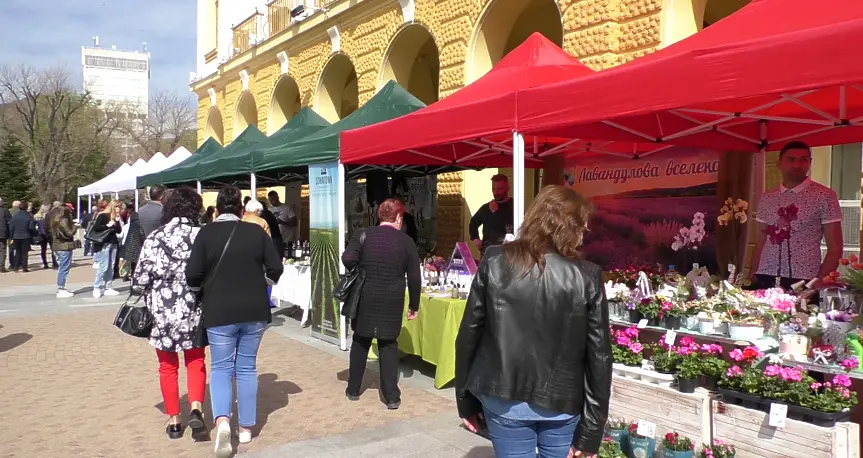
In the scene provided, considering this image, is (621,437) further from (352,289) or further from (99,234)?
(99,234)

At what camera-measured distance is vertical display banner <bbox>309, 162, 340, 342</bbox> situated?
24.2 feet

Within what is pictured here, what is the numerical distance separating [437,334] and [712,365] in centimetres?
270

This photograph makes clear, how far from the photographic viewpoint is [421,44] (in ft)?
42.9

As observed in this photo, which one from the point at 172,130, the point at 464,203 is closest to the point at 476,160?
the point at 464,203

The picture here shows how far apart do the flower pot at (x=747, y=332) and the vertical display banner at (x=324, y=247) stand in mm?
4411

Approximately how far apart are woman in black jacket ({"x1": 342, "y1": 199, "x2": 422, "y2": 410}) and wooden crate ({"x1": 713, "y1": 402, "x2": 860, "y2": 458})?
247 centimetres

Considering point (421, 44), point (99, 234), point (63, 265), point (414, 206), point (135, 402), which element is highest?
point (421, 44)

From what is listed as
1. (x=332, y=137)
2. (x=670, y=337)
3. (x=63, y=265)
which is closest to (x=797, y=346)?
(x=670, y=337)

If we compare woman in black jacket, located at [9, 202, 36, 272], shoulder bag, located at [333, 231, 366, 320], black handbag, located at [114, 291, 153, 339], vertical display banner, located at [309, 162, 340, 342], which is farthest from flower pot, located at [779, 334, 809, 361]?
woman in black jacket, located at [9, 202, 36, 272]

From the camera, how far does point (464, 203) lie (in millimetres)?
11164

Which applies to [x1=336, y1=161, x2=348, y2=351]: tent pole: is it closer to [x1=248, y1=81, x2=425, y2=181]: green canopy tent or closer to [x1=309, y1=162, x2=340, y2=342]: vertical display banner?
[x1=309, y1=162, x2=340, y2=342]: vertical display banner

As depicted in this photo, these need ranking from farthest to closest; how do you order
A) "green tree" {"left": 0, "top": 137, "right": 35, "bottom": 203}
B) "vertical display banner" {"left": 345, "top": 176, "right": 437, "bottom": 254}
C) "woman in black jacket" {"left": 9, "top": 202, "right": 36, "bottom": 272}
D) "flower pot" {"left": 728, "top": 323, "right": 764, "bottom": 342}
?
"green tree" {"left": 0, "top": 137, "right": 35, "bottom": 203}
"woman in black jacket" {"left": 9, "top": 202, "right": 36, "bottom": 272}
"vertical display banner" {"left": 345, "top": 176, "right": 437, "bottom": 254}
"flower pot" {"left": 728, "top": 323, "right": 764, "bottom": 342}

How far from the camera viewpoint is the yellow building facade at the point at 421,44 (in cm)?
828

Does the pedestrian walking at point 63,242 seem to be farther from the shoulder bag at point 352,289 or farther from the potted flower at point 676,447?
the potted flower at point 676,447
